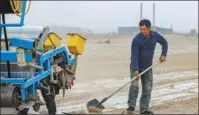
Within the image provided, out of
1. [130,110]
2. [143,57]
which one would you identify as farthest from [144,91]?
[143,57]

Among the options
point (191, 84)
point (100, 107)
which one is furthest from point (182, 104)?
point (191, 84)

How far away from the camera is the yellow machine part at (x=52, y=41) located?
8242 millimetres

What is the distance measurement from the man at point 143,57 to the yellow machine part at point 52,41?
1.35 meters

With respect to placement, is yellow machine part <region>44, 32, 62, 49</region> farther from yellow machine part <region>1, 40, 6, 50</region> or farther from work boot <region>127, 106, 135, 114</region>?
work boot <region>127, 106, 135, 114</region>

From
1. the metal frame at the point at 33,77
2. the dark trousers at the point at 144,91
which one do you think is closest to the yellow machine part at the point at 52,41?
the metal frame at the point at 33,77

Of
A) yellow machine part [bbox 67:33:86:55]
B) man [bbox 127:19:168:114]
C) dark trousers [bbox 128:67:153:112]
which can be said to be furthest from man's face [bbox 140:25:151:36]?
yellow machine part [bbox 67:33:86:55]

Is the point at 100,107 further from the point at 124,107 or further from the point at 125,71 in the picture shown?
the point at 125,71

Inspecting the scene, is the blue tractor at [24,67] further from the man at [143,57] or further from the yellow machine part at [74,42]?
the man at [143,57]

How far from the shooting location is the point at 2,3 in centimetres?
683

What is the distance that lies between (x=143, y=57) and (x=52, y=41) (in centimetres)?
173

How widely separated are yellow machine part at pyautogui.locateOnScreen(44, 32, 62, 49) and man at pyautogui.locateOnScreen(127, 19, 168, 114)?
4.44 ft

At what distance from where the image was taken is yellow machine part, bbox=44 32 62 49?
324 inches

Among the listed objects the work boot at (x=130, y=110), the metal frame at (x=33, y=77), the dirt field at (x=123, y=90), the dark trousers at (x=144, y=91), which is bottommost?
the dirt field at (x=123, y=90)

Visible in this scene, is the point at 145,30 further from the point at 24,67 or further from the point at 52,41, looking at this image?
the point at 24,67
